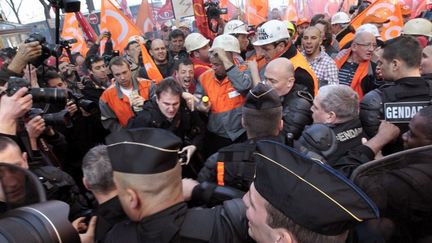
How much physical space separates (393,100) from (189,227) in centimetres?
166

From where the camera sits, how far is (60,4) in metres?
3.55

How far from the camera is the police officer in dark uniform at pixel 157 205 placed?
139cm

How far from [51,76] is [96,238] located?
108 inches

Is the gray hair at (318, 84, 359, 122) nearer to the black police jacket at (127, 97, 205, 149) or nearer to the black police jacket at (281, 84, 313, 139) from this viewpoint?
the black police jacket at (281, 84, 313, 139)

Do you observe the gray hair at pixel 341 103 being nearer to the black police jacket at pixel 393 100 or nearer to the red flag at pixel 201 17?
the black police jacket at pixel 393 100

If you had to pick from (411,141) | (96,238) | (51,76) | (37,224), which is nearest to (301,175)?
(37,224)

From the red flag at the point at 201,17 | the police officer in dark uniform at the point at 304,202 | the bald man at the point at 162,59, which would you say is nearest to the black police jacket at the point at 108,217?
the police officer in dark uniform at the point at 304,202

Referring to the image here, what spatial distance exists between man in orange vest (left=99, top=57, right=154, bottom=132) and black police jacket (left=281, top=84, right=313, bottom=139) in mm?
1678

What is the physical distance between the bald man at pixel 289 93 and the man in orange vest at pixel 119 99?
5.06 ft

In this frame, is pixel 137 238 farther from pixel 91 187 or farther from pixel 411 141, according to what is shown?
pixel 411 141

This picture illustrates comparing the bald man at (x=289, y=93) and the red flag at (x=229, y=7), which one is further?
the red flag at (x=229, y=7)

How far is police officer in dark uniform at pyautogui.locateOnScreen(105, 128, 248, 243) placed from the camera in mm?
1386

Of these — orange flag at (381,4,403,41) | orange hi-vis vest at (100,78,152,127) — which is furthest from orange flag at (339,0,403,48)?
orange hi-vis vest at (100,78,152,127)

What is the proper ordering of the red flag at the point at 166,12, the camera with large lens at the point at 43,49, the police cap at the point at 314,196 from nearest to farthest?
1. the police cap at the point at 314,196
2. the camera with large lens at the point at 43,49
3. the red flag at the point at 166,12
